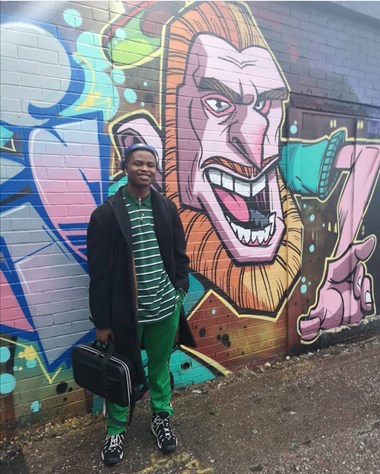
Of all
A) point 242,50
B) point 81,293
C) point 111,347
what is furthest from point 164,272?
point 242,50

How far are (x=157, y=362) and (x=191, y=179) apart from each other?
1.53 m

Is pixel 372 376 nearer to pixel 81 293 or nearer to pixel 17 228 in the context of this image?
pixel 81 293

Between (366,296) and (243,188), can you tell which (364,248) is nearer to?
(366,296)

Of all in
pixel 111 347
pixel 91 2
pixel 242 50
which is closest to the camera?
pixel 111 347

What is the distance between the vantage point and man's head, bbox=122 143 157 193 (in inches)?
90.0

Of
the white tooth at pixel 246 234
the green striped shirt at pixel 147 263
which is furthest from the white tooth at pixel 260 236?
the green striped shirt at pixel 147 263

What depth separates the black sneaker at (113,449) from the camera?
2.36 m

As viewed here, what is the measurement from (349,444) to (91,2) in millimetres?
3589

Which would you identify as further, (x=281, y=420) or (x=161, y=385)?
(x=281, y=420)

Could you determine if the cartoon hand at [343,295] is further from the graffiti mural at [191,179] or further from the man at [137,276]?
the man at [137,276]

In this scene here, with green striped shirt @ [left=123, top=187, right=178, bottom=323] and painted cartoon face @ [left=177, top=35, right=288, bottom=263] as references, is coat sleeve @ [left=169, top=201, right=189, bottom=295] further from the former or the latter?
painted cartoon face @ [left=177, top=35, right=288, bottom=263]

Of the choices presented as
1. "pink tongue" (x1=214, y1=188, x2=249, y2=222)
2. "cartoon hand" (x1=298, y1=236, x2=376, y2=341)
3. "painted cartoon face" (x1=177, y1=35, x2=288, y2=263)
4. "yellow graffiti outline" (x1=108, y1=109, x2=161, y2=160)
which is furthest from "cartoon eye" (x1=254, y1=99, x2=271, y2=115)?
"cartoon hand" (x1=298, y1=236, x2=376, y2=341)

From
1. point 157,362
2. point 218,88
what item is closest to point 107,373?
point 157,362

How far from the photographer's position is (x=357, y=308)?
4.42m
